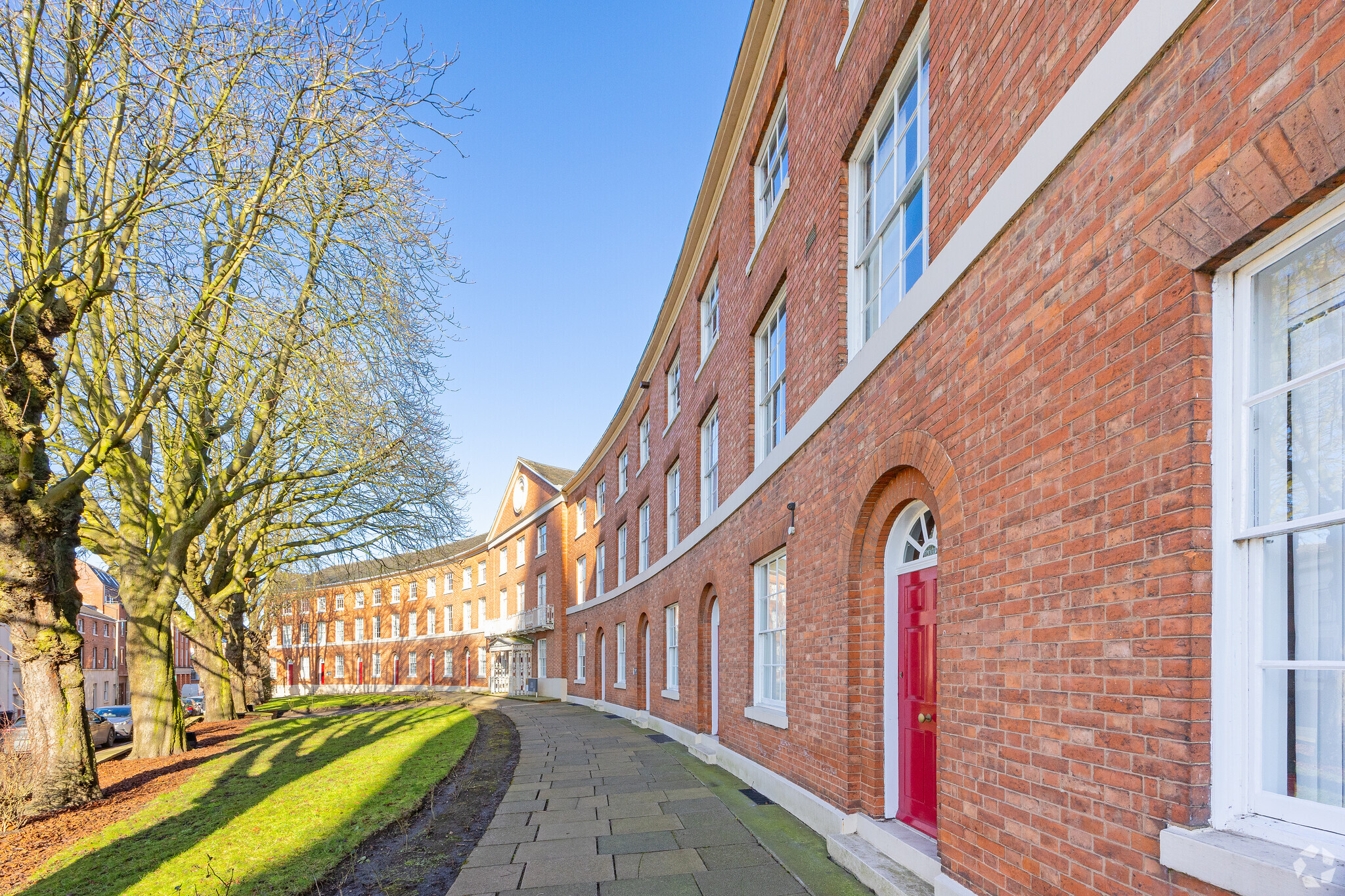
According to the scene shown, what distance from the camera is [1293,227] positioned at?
8.40 ft

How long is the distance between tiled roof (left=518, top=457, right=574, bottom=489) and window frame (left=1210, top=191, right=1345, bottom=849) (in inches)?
1272

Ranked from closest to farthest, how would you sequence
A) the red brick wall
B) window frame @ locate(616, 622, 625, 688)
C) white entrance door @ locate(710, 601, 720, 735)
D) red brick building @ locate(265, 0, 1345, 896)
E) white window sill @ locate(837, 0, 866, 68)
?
red brick building @ locate(265, 0, 1345, 896) < the red brick wall < white window sill @ locate(837, 0, 866, 68) < white entrance door @ locate(710, 601, 720, 735) < window frame @ locate(616, 622, 625, 688)

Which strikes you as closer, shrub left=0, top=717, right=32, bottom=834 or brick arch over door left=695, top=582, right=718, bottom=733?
shrub left=0, top=717, right=32, bottom=834

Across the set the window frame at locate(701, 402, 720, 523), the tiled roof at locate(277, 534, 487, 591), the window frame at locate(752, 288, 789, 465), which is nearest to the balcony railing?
the tiled roof at locate(277, 534, 487, 591)

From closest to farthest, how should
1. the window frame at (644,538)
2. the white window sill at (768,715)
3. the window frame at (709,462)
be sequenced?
1. the white window sill at (768,715)
2. the window frame at (709,462)
3. the window frame at (644,538)

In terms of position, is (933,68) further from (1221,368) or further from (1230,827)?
(1230,827)

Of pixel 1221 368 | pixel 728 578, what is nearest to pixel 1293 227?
pixel 1221 368

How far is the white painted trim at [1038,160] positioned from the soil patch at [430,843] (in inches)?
204

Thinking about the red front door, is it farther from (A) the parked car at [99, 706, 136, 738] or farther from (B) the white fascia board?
(A) the parked car at [99, 706, 136, 738]

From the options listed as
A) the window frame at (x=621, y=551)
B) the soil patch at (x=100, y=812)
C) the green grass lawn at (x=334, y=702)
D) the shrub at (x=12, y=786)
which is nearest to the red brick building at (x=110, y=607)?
the green grass lawn at (x=334, y=702)

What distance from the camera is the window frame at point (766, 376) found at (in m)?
9.84

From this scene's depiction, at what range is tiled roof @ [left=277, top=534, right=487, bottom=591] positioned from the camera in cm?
2014

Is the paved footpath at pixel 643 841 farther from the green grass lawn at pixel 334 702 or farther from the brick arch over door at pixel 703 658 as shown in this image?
the green grass lawn at pixel 334 702

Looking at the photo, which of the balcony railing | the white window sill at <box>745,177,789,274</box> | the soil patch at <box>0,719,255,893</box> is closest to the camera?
the soil patch at <box>0,719,255,893</box>
